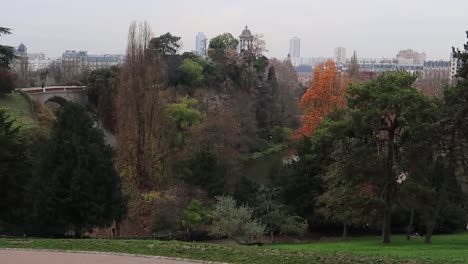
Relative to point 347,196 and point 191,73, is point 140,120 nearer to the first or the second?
point 347,196

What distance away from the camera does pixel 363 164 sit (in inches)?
683

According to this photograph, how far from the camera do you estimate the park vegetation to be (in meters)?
17.0

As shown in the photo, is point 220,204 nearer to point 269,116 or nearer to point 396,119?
point 396,119

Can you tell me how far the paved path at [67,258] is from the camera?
35.7 feet

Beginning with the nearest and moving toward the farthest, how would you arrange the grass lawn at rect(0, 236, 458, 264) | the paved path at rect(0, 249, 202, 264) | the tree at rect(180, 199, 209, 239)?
the grass lawn at rect(0, 236, 458, 264) < the paved path at rect(0, 249, 202, 264) < the tree at rect(180, 199, 209, 239)

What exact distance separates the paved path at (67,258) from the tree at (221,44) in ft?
169

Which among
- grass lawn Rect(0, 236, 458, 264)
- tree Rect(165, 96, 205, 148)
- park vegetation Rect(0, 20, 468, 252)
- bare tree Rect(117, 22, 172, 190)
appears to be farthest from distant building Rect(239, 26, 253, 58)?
grass lawn Rect(0, 236, 458, 264)

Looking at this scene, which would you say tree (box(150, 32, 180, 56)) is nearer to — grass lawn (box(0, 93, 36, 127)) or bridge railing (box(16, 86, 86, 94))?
bridge railing (box(16, 86, 86, 94))

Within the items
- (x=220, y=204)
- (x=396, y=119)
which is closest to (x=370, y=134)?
(x=396, y=119)

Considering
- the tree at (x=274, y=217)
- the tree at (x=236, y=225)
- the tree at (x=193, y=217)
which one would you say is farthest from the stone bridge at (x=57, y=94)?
the tree at (x=236, y=225)

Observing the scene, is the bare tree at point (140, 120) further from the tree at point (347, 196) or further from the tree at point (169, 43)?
the tree at point (169, 43)

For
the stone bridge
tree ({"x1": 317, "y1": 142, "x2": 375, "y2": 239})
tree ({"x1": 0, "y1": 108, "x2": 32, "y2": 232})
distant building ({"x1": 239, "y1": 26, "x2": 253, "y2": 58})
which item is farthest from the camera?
distant building ({"x1": 239, "y1": 26, "x2": 253, "y2": 58})

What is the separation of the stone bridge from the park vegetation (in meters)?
17.2

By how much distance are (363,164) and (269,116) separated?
4140 cm
